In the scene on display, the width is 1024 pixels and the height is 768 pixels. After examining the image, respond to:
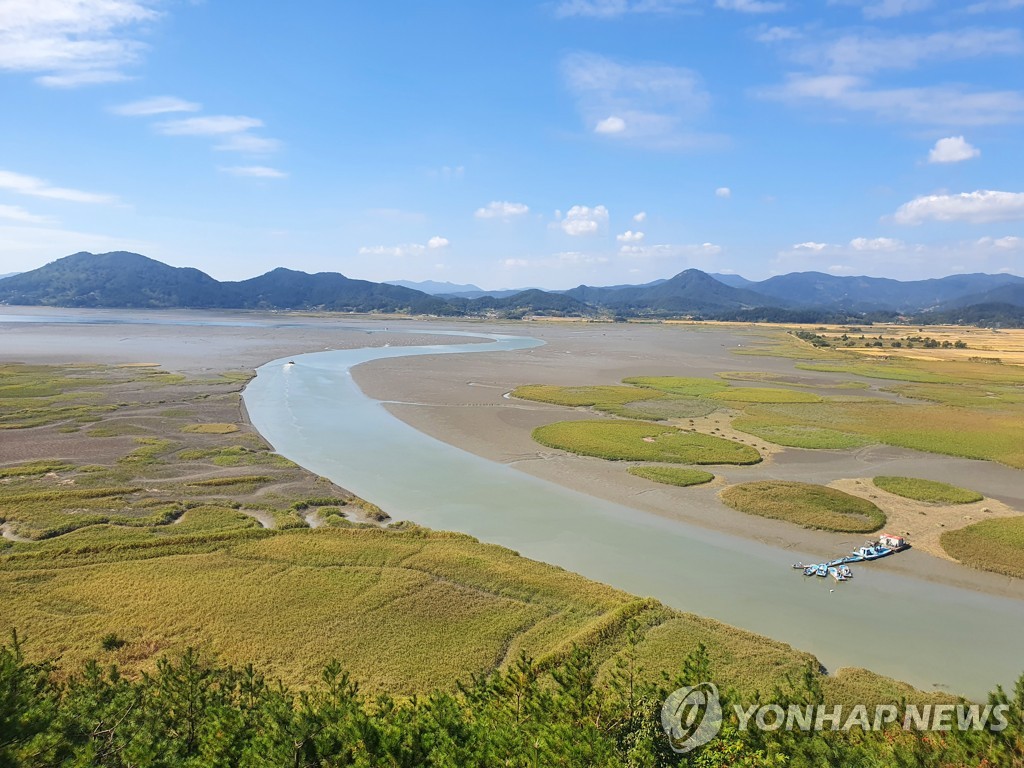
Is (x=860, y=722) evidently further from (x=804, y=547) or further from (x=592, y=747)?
(x=804, y=547)

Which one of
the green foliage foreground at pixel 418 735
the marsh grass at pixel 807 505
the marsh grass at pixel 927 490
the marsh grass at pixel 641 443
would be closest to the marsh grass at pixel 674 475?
the marsh grass at pixel 641 443

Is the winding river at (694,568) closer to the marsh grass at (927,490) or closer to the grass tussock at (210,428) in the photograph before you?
the grass tussock at (210,428)

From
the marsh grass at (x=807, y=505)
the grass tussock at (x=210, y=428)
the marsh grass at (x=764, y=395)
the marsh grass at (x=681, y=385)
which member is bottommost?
the marsh grass at (x=807, y=505)

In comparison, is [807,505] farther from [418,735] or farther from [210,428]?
[210,428]

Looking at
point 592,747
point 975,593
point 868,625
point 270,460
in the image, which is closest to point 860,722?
point 592,747

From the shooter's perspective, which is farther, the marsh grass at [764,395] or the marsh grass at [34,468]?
the marsh grass at [764,395]

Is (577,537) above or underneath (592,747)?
underneath

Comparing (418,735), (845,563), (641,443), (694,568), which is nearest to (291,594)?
(418,735)

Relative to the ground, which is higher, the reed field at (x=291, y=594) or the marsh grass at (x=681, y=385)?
the marsh grass at (x=681, y=385)
